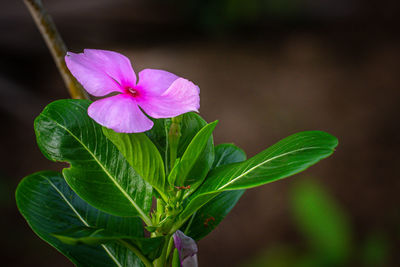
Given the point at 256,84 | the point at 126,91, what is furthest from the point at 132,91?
the point at 256,84

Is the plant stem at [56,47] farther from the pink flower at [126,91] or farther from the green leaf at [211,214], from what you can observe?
the green leaf at [211,214]

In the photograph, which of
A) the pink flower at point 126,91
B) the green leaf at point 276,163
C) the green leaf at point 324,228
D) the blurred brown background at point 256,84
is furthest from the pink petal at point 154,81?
the blurred brown background at point 256,84

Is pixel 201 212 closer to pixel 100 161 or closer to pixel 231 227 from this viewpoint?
pixel 100 161

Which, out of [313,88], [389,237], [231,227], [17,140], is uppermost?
[17,140]

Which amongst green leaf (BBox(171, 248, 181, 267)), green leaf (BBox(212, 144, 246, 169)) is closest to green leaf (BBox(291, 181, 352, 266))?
green leaf (BBox(212, 144, 246, 169))

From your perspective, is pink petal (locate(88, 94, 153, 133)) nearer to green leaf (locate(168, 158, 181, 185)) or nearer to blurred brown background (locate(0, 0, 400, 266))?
green leaf (locate(168, 158, 181, 185))

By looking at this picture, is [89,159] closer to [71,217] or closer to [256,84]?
[71,217]

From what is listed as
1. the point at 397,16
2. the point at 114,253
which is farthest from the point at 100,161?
the point at 397,16

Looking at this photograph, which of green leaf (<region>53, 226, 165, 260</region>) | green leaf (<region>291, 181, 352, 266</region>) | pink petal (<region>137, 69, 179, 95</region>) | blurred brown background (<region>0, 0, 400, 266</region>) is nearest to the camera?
green leaf (<region>53, 226, 165, 260</region>)
